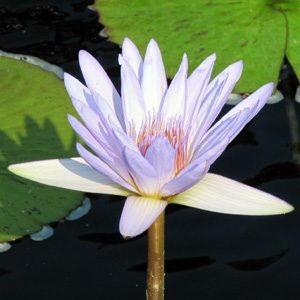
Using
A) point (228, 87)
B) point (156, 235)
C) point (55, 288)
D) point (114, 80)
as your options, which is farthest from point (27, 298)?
point (114, 80)

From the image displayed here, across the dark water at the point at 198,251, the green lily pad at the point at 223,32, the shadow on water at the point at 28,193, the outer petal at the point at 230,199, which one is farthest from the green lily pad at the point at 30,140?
the outer petal at the point at 230,199

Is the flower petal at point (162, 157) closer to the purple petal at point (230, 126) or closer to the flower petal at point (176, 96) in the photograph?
the purple petal at point (230, 126)

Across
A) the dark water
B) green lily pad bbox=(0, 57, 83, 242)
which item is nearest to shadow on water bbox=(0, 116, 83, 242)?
green lily pad bbox=(0, 57, 83, 242)

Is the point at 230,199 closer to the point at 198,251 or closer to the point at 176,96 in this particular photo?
the point at 176,96

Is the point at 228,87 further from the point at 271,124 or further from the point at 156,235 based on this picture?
the point at 271,124

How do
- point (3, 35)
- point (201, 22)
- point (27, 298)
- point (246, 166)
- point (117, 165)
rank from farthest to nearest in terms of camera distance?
point (3, 35), point (201, 22), point (246, 166), point (27, 298), point (117, 165)

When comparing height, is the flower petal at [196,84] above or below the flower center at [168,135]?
above
